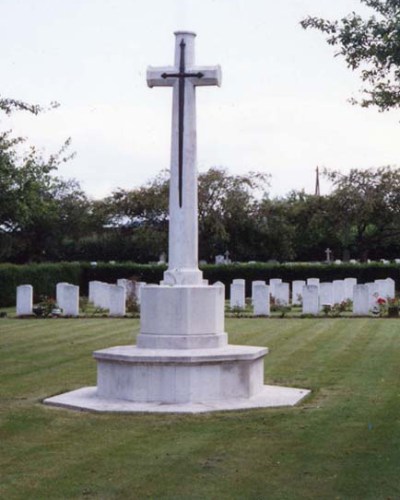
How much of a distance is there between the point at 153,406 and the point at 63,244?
4685 centimetres

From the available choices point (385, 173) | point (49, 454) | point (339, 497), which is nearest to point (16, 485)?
point (49, 454)

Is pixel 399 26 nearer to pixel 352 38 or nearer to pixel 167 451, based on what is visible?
pixel 352 38

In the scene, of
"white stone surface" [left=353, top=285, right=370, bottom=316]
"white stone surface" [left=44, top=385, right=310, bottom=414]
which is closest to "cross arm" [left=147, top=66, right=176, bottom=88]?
"white stone surface" [left=44, top=385, right=310, bottom=414]

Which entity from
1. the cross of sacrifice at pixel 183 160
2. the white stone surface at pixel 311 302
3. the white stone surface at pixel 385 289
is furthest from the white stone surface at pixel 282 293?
the cross of sacrifice at pixel 183 160

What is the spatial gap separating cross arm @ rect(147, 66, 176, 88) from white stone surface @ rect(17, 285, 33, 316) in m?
15.6

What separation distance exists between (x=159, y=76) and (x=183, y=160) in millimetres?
1131

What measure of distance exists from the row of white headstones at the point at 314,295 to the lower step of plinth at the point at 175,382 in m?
14.7

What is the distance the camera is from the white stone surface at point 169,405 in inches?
377

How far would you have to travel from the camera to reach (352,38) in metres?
10.4

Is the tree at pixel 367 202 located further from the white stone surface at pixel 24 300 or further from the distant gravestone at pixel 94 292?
the white stone surface at pixel 24 300

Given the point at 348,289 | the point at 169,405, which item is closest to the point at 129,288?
the point at 348,289

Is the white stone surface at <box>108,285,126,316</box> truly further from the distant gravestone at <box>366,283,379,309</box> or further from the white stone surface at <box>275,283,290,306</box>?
the distant gravestone at <box>366,283,379,309</box>

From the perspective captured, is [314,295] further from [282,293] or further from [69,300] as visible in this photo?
[69,300]

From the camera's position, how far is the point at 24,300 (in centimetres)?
2583
